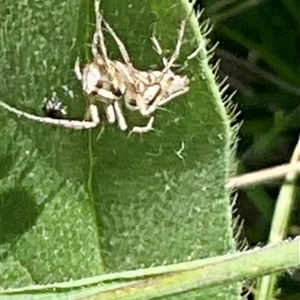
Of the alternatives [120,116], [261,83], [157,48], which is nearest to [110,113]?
[120,116]

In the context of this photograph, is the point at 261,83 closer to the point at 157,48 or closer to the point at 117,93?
the point at 117,93

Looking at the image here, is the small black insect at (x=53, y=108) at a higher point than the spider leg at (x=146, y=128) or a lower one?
higher

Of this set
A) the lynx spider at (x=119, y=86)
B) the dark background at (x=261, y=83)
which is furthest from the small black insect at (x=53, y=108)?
the dark background at (x=261, y=83)

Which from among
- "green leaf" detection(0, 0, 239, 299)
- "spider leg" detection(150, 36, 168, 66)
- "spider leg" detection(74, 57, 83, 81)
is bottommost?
"green leaf" detection(0, 0, 239, 299)

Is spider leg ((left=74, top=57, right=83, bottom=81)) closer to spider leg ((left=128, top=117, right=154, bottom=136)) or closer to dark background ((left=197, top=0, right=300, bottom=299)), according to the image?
spider leg ((left=128, top=117, right=154, bottom=136))

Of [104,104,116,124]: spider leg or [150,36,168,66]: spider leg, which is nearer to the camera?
[150,36,168,66]: spider leg

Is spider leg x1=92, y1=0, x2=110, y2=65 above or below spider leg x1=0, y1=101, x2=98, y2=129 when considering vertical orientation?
above

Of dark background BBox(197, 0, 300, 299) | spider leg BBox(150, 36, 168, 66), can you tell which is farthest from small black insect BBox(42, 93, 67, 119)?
dark background BBox(197, 0, 300, 299)

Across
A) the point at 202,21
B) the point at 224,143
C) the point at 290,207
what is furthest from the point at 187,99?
the point at 202,21

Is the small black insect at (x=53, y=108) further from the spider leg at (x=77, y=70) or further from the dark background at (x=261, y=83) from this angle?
the dark background at (x=261, y=83)
